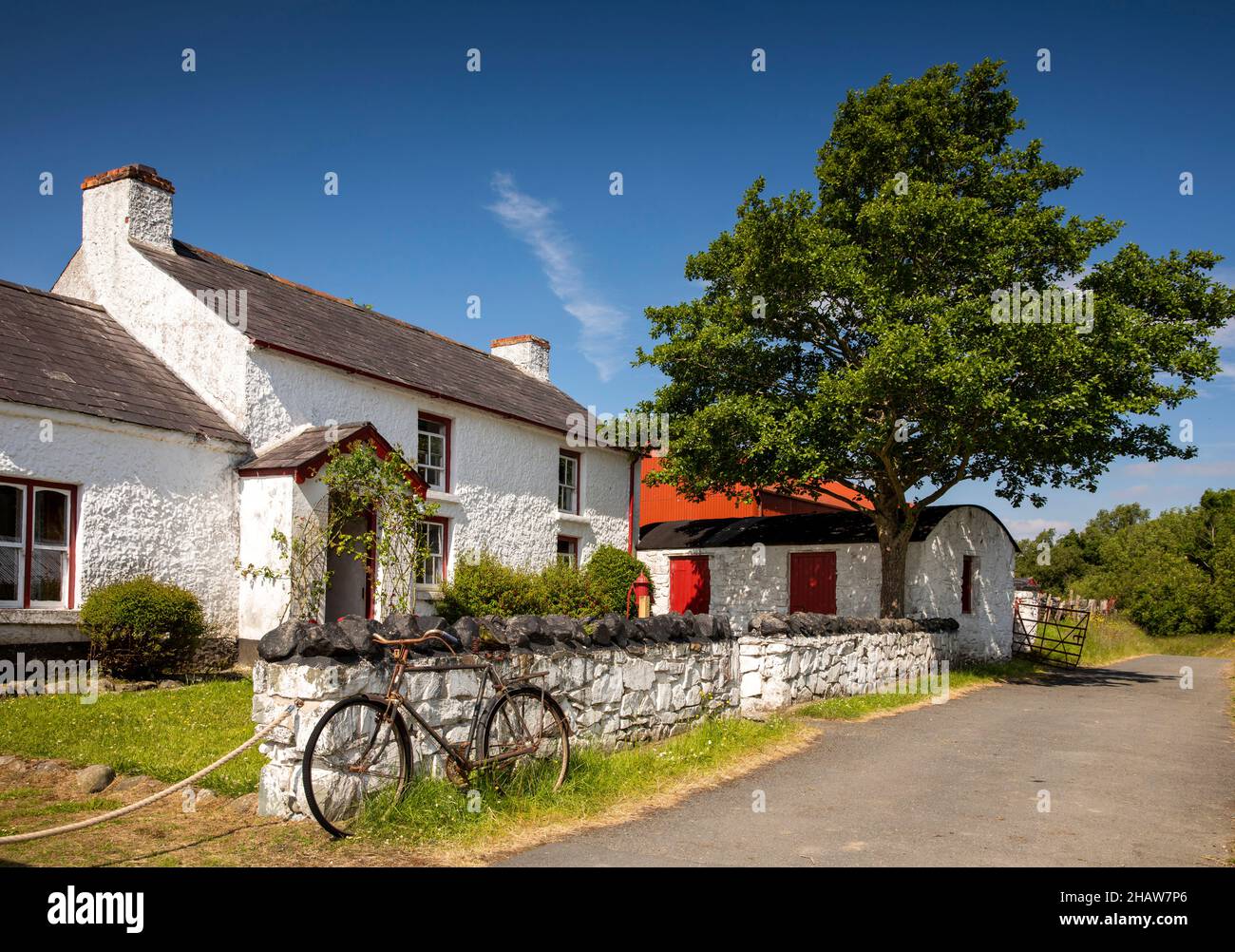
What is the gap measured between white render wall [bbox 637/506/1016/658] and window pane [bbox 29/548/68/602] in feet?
48.3

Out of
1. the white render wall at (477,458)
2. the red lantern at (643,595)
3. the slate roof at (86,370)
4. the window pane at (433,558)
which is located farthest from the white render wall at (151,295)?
the red lantern at (643,595)

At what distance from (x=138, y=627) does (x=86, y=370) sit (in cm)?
412

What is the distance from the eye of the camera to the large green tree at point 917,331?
50.6ft

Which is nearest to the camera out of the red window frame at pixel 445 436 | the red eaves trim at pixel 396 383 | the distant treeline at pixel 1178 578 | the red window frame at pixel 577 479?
the red eaves trim at pixel 396 383

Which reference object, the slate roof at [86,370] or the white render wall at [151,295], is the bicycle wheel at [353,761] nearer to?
the slate roof at [86,370]

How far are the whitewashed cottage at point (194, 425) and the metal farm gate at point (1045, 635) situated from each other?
13234 mm

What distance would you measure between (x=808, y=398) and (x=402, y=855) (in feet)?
48.0

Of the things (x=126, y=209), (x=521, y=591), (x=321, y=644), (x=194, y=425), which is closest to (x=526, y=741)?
(x=321, y=644)

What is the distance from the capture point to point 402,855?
213 inches

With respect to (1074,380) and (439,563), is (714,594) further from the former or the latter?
(1074,380)

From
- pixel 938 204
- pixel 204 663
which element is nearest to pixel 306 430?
pixel 204 663

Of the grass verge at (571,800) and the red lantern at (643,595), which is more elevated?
the red lantern at (643,595)

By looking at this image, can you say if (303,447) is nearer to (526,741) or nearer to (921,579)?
(526,741)
